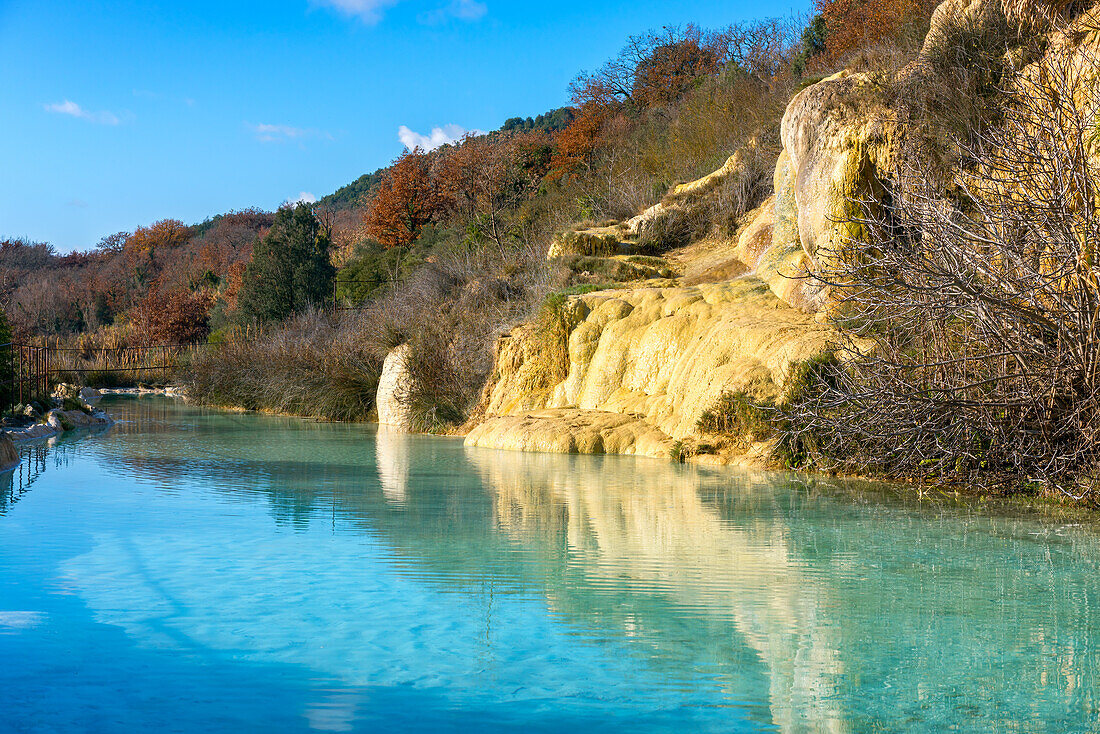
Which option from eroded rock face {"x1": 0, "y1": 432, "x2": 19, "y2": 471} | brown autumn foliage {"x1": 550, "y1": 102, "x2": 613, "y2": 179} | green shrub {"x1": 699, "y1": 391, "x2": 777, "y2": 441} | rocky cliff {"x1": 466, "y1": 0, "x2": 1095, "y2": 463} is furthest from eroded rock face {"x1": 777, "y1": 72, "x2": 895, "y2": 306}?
brown autumn foliage {"x1": 550, "y1": 102, "x2": 613, "y2": 179}

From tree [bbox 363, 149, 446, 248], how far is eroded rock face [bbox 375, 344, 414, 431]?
21.9 meters

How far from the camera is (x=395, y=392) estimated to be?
21.2m

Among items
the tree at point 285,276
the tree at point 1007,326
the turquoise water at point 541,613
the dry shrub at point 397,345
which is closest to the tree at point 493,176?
the tree at point 285,276

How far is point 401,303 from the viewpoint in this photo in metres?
24.3

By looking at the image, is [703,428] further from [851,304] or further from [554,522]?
[554,522]

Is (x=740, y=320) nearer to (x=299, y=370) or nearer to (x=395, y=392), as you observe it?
(x=395, y=392)

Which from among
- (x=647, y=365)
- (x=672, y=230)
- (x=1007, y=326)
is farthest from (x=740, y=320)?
(x=672, y=230)

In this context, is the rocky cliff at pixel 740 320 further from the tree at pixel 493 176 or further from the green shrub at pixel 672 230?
the tree at pixel 493 176

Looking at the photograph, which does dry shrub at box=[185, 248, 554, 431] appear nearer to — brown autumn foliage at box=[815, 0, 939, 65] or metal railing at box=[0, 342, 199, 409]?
brown autumn foliage at box=[815, 0, 939, 65]

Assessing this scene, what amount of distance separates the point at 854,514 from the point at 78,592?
6265mm

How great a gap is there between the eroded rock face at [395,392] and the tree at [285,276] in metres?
19.2

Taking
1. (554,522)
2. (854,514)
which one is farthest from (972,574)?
(554,522)

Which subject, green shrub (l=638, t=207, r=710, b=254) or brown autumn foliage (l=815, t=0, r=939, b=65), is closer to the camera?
brown autumn foliage (l=815, t=0, r=939, b=65)

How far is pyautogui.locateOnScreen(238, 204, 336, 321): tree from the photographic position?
40.5 metres
